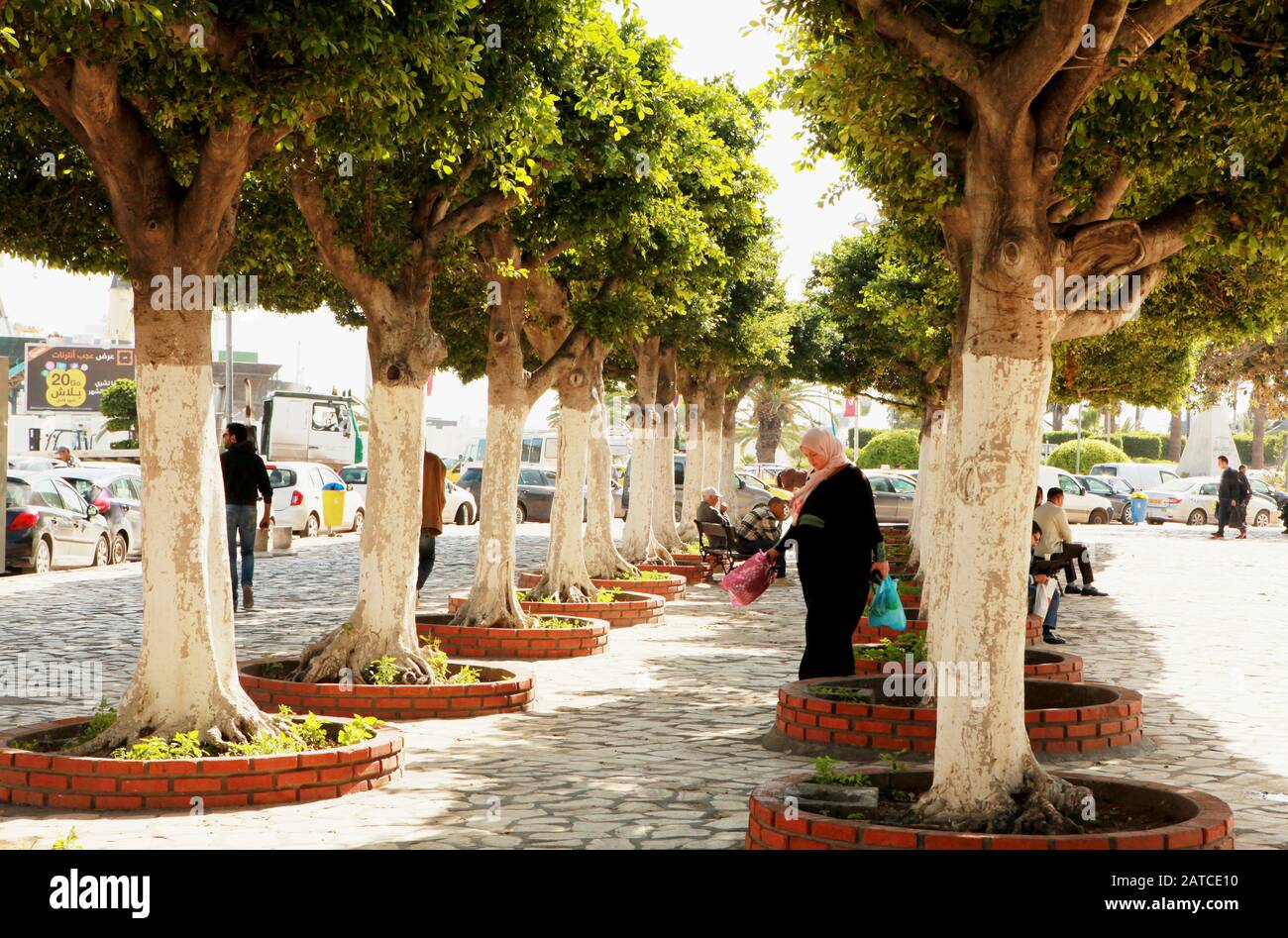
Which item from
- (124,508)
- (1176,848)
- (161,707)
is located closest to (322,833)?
(161,707)

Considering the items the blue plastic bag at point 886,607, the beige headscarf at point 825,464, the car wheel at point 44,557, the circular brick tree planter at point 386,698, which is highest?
the beige headscarf at point 825,464

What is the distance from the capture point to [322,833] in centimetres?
631

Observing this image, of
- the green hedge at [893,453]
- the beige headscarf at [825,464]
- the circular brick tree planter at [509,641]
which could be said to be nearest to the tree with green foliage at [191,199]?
the beige headscarf at [825,464]

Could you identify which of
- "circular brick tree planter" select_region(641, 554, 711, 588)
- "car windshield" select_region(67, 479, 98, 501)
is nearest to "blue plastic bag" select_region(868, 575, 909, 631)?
"circular brick tree planter" select_region(641, 554, 711, 588)

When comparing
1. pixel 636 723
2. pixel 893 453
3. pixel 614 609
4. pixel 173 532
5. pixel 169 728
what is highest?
pixel 893 453

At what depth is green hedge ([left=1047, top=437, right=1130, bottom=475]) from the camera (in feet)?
205

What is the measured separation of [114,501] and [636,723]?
51.5 ft

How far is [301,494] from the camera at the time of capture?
98.2 ft

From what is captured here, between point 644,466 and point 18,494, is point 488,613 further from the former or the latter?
point 18,494

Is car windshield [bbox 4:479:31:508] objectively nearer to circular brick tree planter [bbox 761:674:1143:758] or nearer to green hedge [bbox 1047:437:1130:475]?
circular brick tree planter [bbox 761:674:1143:758]

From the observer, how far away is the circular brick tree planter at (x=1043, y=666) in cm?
1018

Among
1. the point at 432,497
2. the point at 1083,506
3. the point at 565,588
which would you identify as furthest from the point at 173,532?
the point at 1083,506

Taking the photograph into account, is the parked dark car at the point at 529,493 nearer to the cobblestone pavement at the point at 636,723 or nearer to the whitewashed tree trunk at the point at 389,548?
the cobblestone pavement at the point at 636,723

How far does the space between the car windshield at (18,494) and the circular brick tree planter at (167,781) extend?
13629 millimetres
